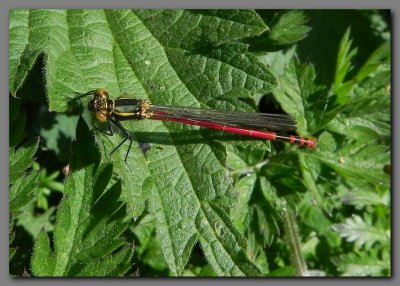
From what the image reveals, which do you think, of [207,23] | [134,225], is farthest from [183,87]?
[134,225]

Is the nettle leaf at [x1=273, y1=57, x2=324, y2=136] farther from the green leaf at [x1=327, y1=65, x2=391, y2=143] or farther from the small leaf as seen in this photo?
the small leaf

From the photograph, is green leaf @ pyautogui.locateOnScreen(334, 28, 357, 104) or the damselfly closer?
the damselfly

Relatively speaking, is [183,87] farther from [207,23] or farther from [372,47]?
[372,47]

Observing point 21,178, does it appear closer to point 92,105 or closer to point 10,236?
point 10,236

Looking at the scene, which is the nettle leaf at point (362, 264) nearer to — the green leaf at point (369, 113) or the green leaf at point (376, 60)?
the green leaf at point (369, 113)

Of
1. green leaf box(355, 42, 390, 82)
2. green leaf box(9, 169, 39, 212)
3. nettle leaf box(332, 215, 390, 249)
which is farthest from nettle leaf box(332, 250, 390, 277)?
green leaf box(9, 169, 39, 212)

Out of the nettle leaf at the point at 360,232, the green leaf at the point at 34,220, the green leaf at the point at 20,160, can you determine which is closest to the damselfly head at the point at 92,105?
the green leaf at the point at 20,160

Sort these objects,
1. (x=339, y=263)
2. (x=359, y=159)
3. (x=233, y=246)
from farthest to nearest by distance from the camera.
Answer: (x=339, y=263)
(x=359, y=159)
(x=233, y=246)
